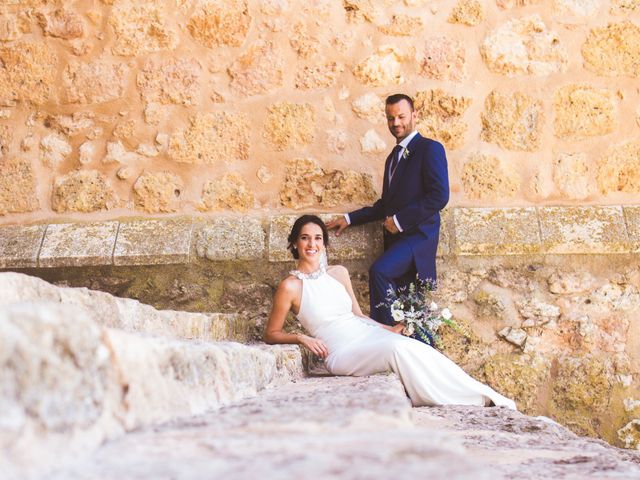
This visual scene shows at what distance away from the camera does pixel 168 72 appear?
4.36 m

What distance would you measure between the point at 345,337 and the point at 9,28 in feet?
9.04

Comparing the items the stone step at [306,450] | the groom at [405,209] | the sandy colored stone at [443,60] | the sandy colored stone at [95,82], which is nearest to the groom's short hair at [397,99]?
the groom at [405,209]

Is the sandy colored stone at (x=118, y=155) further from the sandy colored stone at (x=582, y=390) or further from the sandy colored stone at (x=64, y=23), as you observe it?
the sandy colored stone at (x=582, y=390)

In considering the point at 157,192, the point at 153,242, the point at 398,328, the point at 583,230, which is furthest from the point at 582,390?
the point at 157,192

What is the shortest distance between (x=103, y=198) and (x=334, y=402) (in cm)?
325

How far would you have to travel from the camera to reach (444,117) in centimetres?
425

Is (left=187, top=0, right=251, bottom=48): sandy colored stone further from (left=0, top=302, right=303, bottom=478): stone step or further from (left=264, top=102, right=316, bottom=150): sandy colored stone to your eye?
(left=0, top=302, right=303, bottom=478): stone step

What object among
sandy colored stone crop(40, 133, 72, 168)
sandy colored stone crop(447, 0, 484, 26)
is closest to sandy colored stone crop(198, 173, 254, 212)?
sandy colored stone crop(40, 133, 72, 168)

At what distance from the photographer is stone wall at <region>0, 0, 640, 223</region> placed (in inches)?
166

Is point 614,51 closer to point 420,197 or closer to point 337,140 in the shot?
point 420,197

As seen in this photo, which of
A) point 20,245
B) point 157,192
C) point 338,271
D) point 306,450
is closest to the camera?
point 306,450

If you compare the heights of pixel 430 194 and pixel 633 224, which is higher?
pixel 430 194

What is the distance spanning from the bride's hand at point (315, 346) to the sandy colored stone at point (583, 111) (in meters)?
1.87

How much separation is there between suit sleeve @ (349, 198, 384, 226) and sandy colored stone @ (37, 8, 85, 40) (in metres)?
1.96
